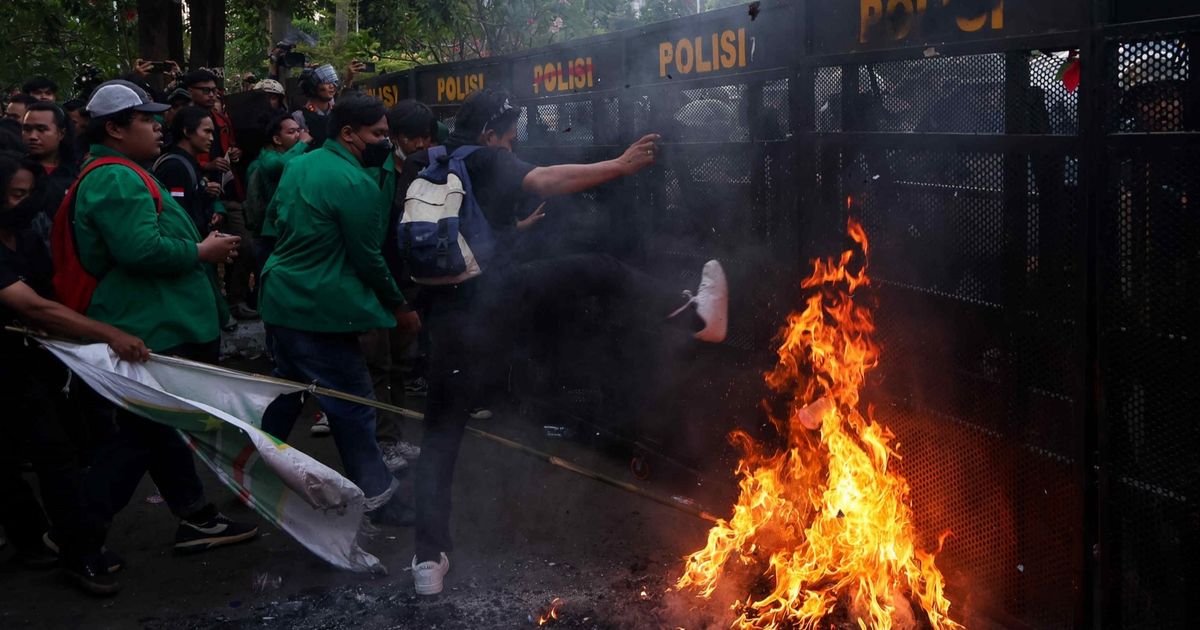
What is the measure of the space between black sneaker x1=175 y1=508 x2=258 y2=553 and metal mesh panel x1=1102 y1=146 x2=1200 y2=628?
409cm

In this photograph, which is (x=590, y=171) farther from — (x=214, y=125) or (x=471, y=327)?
(x=214, y=125)

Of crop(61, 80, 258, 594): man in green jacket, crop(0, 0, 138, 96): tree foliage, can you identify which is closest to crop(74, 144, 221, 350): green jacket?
crop(61, 80, 258, 594): man in green jacket

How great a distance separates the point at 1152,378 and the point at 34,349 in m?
4.59

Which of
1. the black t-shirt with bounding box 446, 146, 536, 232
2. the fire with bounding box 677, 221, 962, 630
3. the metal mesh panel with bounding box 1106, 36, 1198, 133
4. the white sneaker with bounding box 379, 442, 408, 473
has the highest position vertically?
the metal mesh panel with bounding box 1106, 36, 1198, 133

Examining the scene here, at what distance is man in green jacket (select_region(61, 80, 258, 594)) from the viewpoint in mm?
4793

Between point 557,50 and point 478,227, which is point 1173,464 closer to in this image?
point 478,227

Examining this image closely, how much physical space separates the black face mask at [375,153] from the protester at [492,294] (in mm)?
646

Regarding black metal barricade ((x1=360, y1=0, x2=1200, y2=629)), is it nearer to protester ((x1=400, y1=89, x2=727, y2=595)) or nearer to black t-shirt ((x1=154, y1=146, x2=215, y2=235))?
protester ((x1=400, y1=89, x2=727, y2=595))

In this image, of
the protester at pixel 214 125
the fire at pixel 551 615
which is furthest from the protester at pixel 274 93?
the fire at pixel 551 615

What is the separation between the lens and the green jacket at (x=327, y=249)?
508cm

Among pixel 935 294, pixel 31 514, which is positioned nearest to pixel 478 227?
pixel 935 294

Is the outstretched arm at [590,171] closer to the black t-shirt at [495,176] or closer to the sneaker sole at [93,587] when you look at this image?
the black t-shirt at [495,176]

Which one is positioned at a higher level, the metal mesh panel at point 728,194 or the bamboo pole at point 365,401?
the metal mesh panel at point 728,194

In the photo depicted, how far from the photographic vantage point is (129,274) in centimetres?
494
